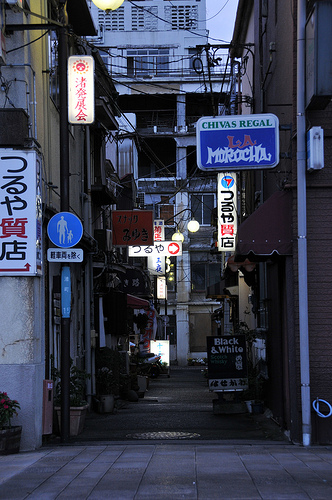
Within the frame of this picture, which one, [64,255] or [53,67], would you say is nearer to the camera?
[64,255]

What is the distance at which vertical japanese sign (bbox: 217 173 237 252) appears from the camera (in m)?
25.3

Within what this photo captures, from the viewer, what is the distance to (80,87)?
15891 millimetres

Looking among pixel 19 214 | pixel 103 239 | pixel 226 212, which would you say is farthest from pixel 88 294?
pixel 19 214

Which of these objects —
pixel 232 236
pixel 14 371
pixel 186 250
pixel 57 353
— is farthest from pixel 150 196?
pixel 14 371

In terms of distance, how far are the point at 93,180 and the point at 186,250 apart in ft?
119

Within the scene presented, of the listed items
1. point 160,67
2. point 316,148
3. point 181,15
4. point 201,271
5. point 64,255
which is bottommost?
point 64,255

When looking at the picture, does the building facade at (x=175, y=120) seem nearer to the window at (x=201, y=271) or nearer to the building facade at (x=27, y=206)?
the window at (x=201, y=271)

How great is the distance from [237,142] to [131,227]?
1190 centimetres

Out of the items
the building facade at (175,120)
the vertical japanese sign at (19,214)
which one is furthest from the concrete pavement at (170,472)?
the building facade at (175,120)

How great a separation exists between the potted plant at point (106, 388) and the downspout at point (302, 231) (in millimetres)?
8854

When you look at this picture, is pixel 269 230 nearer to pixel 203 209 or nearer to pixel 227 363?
pixel 227 363

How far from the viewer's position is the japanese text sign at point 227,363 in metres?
19.2

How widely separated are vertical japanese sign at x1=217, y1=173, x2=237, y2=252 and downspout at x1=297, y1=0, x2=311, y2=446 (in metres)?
12.6

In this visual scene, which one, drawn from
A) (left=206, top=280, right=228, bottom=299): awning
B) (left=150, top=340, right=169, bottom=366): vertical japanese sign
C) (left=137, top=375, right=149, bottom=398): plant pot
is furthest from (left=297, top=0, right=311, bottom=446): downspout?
(left=150, top=340, right=169, bottom=366): vertical japanese sign
